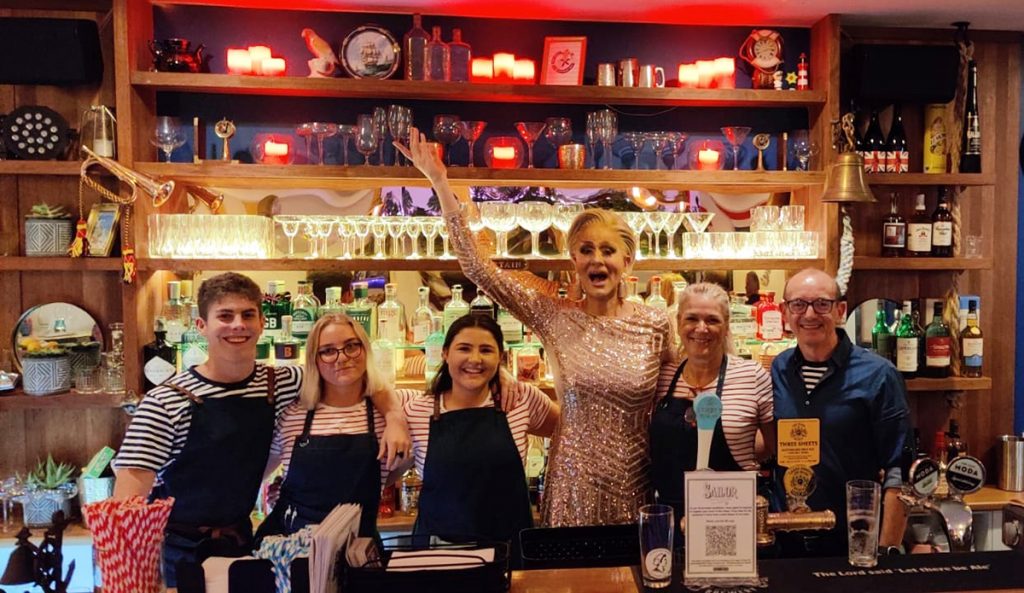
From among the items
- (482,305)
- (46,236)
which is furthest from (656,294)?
(46,236)

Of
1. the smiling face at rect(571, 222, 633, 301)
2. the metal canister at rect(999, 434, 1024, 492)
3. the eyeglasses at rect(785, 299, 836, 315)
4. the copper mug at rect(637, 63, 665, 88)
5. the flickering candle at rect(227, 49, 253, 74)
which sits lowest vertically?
the metal canister at rect(999, 434, 1024, 492)

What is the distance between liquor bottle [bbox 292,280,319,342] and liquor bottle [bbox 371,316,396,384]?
28 cm

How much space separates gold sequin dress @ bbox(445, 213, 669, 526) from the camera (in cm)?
236

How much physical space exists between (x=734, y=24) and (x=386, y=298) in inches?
76.0

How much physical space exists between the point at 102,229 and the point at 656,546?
2.60m

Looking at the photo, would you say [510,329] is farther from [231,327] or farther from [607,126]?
[231,327]

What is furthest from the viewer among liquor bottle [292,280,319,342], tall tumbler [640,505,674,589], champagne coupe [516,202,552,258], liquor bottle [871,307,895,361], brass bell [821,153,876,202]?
liquor bottle [871,307,895,361]

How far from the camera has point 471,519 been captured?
2.31 metres

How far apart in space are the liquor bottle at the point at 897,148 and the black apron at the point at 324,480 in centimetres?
256

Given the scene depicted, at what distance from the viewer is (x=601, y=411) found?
2383 millimetres

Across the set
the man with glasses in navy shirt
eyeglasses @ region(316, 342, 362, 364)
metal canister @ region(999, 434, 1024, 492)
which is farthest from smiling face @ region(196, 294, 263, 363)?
metal canister @ region(999, 434, 1024, 492)

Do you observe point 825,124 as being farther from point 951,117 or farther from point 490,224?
point 490,224

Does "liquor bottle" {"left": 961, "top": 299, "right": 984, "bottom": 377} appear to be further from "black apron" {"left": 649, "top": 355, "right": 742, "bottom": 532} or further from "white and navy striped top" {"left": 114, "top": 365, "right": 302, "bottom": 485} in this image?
"white and navy striped top" {"left": 114, "top": 365, "right": 302, "bottom": 485}

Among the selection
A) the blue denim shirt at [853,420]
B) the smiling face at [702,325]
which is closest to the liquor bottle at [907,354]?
the blue denim shirt at [853,420]
